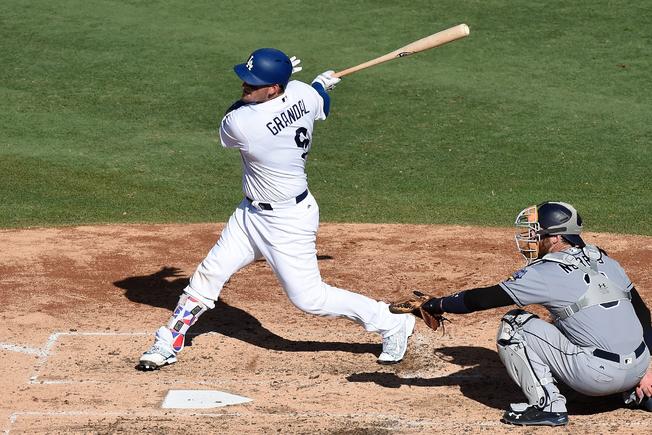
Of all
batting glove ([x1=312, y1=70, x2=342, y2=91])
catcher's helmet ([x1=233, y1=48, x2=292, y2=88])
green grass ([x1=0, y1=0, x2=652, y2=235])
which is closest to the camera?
catcher's helmet ([x1=233, y1=48, x2=292, y2=88])

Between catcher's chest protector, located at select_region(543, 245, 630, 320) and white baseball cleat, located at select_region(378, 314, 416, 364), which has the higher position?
catcher's chest protector, located at select_region(543, 245, 630, 320)

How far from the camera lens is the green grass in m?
11.8

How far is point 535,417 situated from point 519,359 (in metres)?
0.35

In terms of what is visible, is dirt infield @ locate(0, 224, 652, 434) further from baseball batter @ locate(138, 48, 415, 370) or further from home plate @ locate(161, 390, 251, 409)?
baseball batter @ locate(138, 48, 415, 370)

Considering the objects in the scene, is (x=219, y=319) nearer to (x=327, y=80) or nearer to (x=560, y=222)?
(x=327, y=80)

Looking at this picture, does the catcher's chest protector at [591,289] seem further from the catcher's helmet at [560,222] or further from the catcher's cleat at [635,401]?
the catcher's cleat at [635,401]

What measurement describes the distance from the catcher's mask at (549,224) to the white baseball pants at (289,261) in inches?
53.8

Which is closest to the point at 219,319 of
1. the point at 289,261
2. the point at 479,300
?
the point at 289,261

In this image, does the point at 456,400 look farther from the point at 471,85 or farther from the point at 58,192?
the point at 471,85

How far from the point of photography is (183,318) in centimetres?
738

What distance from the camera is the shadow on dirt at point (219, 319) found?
7781 mm

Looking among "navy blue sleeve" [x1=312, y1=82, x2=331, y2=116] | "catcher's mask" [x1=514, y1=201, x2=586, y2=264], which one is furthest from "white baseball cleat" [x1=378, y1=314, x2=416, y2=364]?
"navy blue sleeve" [x1=312, y1=82, x2=331, y2=116]

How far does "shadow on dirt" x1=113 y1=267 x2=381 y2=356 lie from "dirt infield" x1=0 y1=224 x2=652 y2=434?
17 millimetres

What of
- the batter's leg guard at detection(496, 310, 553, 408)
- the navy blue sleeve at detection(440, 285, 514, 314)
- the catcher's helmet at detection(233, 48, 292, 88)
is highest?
the catcher's helmet at detection(233, 48, 292, 88)
